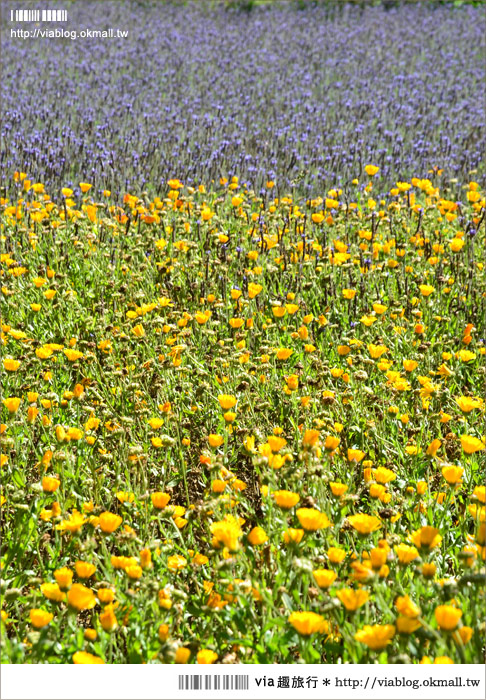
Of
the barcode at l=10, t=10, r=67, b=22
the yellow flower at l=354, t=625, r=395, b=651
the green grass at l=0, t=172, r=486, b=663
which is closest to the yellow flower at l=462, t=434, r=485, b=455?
the green grass at l=0, t=172, r=486, b=663

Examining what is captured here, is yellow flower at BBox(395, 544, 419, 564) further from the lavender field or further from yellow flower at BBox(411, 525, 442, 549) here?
the lavender field

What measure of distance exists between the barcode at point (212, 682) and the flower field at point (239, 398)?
43mm

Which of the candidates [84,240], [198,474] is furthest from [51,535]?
[84,240]

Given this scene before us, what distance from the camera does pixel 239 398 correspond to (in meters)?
2.68

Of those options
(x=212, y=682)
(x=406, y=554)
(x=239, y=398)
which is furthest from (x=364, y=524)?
(x=239, y=398)

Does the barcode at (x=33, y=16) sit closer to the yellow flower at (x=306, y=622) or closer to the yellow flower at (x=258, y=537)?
the yellow flower at (x=258, y=537)

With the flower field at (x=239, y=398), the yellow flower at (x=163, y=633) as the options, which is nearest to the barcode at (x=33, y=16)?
the flower field at (x=239, y=398)

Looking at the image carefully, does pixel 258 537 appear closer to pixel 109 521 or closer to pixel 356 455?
pixel 109 521

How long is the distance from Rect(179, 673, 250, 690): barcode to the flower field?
0.04m

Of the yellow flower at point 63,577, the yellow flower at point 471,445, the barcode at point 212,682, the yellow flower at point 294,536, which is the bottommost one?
the barcode at point 212,682

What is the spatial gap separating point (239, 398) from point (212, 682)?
1369 millimetres

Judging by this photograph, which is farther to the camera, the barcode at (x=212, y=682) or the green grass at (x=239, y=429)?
the green grass at (x=239, y=429)

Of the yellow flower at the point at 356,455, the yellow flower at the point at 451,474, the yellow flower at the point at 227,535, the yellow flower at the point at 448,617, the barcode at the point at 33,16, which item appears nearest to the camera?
the yellow flower at the point at 448,617

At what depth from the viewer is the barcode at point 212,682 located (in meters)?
1.38
